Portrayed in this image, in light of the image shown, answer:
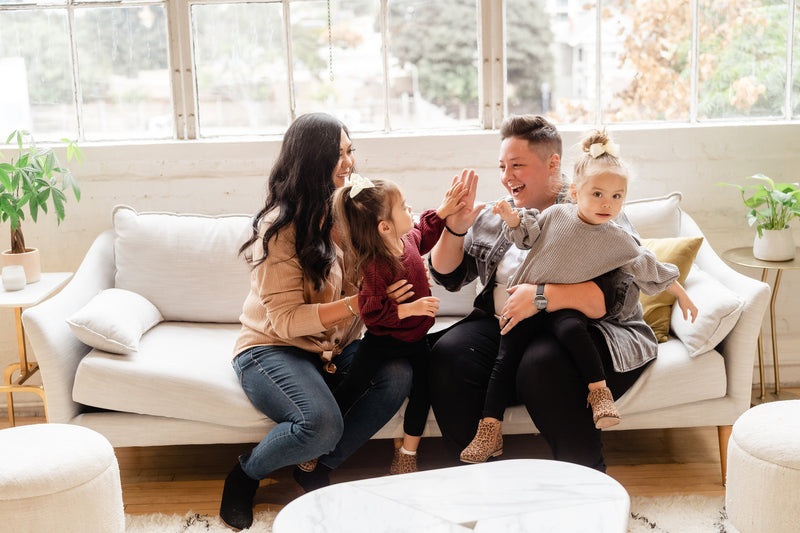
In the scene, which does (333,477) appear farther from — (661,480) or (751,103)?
(751,103)

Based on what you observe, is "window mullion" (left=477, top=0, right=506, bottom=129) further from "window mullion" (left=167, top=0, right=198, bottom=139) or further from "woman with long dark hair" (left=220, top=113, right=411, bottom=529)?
"window mullion" (left=167, top=0, right=198, bottom=139)

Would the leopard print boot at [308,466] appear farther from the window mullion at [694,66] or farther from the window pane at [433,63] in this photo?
the window mullion at [694,66]

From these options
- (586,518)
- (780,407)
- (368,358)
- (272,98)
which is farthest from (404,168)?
(586,518)

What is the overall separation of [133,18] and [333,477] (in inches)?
82.1

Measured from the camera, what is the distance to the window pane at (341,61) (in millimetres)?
3414

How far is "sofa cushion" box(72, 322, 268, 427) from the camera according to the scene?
249cm

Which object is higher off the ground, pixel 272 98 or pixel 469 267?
pixel 272 98

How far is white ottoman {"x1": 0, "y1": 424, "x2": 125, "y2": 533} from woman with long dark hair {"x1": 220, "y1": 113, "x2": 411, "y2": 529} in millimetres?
469

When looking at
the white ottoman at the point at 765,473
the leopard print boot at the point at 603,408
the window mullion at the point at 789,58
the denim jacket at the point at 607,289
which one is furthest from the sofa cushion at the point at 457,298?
the window mullion at the point at 789,58

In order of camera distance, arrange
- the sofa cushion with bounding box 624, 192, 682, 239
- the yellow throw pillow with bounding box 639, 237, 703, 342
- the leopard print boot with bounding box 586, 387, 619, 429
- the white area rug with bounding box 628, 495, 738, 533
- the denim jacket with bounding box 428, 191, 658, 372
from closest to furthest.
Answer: the leopard print boot with bounding box 586, 387, 619, 429, the white area rug with bounding box 628, 495, 738, 533, the denim jacket with bounding box 428, 191, 658, 372, the yellow throw pillow with bounding box 639, 237, 703, 342, the sofa cushion with bounding box 624, 192, 682, 239

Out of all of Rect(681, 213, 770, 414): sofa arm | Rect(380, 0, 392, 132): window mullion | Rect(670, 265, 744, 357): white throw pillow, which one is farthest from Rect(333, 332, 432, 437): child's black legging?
Rect(380, 0, 392, 132): window mullion

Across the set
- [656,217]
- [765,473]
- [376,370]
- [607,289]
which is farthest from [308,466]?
[656,217]

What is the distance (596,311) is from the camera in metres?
2.42

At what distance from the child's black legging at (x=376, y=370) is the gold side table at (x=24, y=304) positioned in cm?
114
